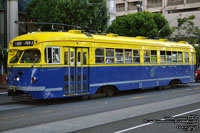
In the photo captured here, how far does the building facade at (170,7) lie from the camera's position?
184 ft

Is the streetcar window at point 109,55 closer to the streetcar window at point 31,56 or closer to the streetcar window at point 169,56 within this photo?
the streetcar window at point 31,56

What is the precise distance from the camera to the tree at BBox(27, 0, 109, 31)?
26.4 metres

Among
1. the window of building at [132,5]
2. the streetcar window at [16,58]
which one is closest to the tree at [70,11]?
the streetcar window at [16,58]

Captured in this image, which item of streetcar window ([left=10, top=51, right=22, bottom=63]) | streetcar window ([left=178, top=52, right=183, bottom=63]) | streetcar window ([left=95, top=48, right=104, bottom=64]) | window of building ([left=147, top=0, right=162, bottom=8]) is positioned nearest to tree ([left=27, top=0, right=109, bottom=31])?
streetcar window ([left=178, top=52, right=183, bottom=63])

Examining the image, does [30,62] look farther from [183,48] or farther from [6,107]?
[183,48]

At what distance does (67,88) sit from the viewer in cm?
1392

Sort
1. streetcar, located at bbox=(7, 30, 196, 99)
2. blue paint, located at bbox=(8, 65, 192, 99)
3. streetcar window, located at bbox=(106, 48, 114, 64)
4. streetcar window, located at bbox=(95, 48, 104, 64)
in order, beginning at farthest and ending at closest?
1. streetcar window, located at bbox=(106, 48, 114, 64)
2. streetcar window, located at bbox=(95, 48, 104, 64)
3. streetcar, located at bbox=(7, 30, 196, 99)
4. blue paint, located at bbox=(8, 65, 192, 99)

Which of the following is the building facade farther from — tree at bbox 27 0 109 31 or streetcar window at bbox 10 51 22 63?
streetcar window at bbox 10 51 22 63

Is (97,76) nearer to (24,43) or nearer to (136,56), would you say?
(136,56)

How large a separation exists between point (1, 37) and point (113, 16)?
15560 millimetres

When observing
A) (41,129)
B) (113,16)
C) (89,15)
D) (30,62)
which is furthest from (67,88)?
(113,16)

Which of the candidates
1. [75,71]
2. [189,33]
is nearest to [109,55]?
[75,71]

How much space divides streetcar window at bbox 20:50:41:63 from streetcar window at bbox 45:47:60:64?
1.16ft

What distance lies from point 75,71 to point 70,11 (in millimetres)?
13548
